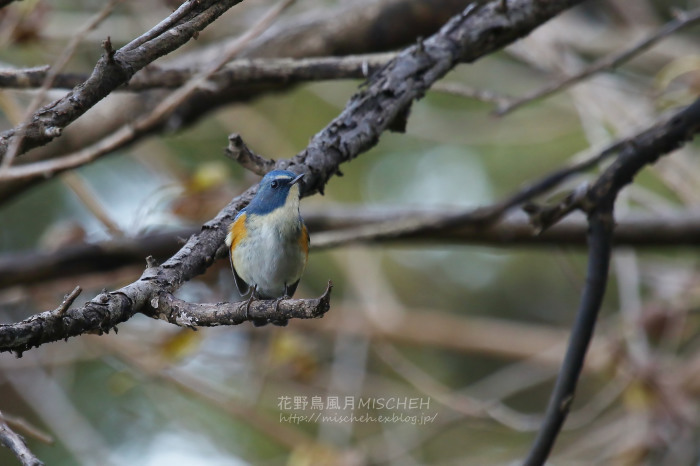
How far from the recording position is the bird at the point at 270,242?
2.83 meters

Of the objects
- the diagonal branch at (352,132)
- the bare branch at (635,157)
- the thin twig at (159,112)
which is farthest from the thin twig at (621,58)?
the thin twig at (159,112)

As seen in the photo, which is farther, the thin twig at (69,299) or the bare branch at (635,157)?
the bare branch at (635,157)

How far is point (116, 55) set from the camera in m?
1.83

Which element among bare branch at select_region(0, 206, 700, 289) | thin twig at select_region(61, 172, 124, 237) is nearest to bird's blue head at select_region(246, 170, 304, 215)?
bare branch at select_region(0, 206, 700, 289)

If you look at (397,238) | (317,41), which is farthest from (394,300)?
(317,41)

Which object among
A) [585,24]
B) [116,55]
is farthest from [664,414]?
[116,55]

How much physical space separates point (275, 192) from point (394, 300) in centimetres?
450

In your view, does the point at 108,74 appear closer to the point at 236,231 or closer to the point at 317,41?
the point at 236,231

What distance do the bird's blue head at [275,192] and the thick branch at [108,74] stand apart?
82 centimetres

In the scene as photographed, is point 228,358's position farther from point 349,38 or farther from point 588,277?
point 588,277

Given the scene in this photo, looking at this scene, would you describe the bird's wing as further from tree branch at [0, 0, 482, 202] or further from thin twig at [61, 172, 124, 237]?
tree branch at [0, 0, 482, 202]

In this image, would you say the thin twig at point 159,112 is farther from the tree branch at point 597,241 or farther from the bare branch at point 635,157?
the tree branch at point 597,241

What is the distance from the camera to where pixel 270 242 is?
2920 mm

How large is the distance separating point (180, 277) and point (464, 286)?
7451mm
